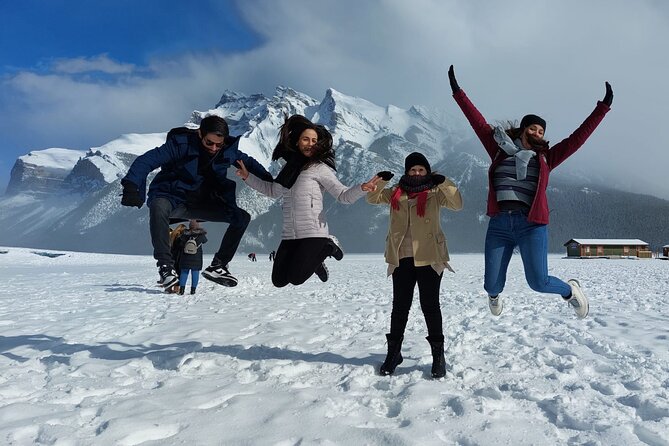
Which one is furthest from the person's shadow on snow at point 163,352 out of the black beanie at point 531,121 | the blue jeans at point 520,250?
the black beanie at point 531,121

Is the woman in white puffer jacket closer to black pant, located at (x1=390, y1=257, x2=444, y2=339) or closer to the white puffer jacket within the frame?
the white puffer jacket

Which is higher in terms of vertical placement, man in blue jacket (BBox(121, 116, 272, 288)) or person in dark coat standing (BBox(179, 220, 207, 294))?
man in blue jacket (BBox(121, 116, 272, 288))

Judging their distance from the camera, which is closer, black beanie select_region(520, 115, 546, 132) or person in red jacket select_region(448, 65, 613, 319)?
person in red jacket select_region(448, 65, 613, 319)

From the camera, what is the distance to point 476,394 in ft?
11.2

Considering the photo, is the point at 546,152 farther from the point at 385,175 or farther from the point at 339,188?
the point at 339,188

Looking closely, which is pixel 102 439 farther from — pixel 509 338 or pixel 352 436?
pixel 509 338

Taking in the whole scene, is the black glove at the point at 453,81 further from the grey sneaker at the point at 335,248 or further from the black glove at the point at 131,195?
the black glove at the point at 131,195

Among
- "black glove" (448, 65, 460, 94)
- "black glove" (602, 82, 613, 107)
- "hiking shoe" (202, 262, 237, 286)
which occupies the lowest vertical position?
"hiking shoe" (202, 262, 237, 286)

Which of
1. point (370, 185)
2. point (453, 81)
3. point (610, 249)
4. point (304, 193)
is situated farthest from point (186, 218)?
point (610, 249)

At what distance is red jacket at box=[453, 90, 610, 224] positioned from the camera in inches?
159

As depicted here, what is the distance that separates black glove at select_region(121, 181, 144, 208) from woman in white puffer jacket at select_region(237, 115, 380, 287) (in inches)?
41.9

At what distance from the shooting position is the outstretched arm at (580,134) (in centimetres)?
423

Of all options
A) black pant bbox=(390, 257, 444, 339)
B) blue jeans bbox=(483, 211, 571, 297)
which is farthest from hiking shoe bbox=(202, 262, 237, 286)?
blue jeans bbox=(483, 211, 571, 297)

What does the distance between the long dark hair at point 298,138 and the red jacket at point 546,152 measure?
1461 mm
